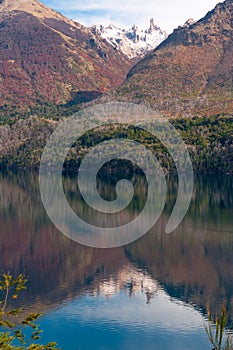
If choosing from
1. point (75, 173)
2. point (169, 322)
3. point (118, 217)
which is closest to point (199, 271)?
point (169, 322)

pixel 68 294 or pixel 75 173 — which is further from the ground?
pixel 75 173

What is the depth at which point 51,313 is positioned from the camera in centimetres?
4597

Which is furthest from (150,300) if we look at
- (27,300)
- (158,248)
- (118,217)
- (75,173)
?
(75,173)

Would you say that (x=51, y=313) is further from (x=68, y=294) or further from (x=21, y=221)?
(x=21, y=221)

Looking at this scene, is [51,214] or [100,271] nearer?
[100,271]

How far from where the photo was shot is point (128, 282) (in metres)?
54.0

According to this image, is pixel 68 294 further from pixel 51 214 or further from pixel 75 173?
pixel 75 173

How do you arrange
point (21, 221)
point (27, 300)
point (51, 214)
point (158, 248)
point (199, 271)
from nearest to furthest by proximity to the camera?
1. point (27, 300)
2. point (199, 271)
3. point (158, 248)
4. point (21, 221)
5. point (51, 214)

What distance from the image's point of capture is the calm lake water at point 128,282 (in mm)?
41750

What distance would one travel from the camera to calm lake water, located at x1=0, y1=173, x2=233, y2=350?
4175 cm

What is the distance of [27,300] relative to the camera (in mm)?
48656

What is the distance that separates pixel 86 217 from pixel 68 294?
141ft

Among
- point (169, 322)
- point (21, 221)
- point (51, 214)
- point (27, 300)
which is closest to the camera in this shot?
point (169, 322)

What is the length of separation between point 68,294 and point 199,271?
15.3 meters
